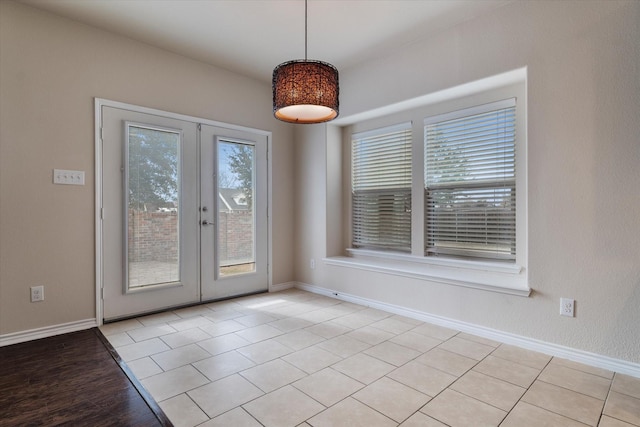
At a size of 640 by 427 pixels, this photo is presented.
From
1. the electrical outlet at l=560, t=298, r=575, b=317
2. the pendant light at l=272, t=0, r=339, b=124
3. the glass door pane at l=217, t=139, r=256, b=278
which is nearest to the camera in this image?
the pendant light at l=272, t=0, r=339, b=124

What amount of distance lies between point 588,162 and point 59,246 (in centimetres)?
428

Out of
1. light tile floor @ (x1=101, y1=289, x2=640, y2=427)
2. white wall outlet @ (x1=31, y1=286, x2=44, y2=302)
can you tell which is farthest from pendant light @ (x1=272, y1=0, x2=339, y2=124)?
white wall outlet @ (x1=31, y1=286, x2=44, y2=302)

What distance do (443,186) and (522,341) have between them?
1569mm

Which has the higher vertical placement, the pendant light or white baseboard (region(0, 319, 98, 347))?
the pendant light

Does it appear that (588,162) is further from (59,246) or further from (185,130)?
(59,246)

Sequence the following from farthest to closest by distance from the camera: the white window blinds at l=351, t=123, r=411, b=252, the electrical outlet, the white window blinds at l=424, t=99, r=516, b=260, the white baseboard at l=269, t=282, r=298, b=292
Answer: the white baseboard at l=269, t=282, r=298, b=292 < the white window blinds at l=351, t=123, r=411, b=252 < the white window blinds at l=424, t=99, r=516, b=260 < the electrical outlet

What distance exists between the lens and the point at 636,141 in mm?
2205

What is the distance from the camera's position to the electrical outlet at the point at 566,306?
2.46 meters

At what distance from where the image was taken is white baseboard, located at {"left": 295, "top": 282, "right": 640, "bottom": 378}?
2281 mm

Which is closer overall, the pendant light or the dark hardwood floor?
the dark hardwood floor

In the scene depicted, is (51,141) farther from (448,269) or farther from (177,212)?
(448,269)

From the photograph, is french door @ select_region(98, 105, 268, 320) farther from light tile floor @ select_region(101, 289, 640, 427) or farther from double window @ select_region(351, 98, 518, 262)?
double window @ select_region(351, 98, 518, 262)

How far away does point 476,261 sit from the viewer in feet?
10.6

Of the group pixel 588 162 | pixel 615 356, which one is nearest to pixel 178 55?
pixel 588 162
